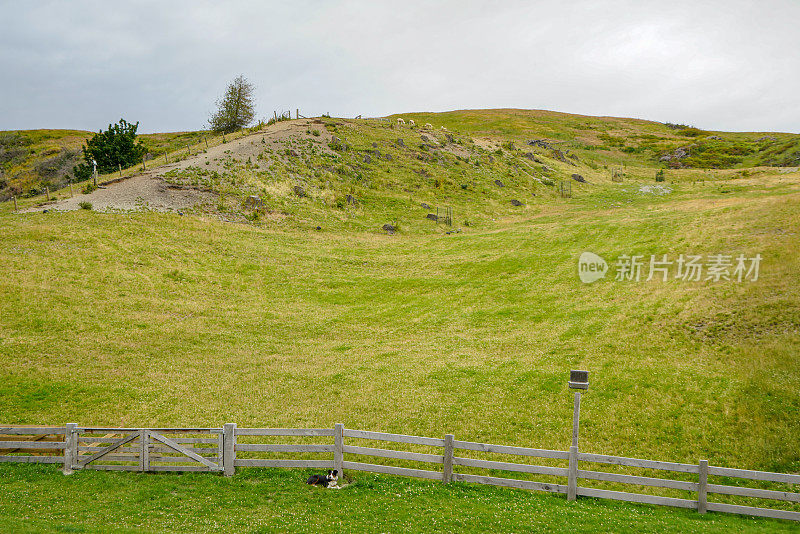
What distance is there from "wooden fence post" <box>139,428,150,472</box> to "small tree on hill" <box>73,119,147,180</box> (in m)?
68.5

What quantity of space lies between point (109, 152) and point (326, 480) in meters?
74.9

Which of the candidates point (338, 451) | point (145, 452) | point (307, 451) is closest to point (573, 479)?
point (338, 451)

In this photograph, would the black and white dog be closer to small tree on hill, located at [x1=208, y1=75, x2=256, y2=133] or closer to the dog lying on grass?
the dog lying on grass

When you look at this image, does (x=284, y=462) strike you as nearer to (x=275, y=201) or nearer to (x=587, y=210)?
(x=275, y=201)

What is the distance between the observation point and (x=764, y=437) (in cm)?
1991

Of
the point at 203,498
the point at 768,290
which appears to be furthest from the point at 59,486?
the point at 768,290

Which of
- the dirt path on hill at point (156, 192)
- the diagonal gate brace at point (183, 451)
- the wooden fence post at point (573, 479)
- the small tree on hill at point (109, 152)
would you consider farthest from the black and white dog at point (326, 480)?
the small tree on hill at point (109, 152)

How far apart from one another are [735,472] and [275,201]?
188 ft

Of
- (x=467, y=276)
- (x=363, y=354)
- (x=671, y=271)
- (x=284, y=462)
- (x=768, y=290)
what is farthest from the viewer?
(x=467, y=276)

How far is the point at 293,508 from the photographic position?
1474cm

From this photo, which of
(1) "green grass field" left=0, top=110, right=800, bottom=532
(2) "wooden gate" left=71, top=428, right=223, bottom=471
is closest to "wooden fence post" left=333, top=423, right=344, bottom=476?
(1) "green grass field" left=0, top=110, right=800, bottom=532

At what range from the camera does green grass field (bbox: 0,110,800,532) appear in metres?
15.7

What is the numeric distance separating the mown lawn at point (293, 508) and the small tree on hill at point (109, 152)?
6806 cm

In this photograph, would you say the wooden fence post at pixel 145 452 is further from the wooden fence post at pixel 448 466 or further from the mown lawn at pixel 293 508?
the wooden fence post at pixel 448 466
